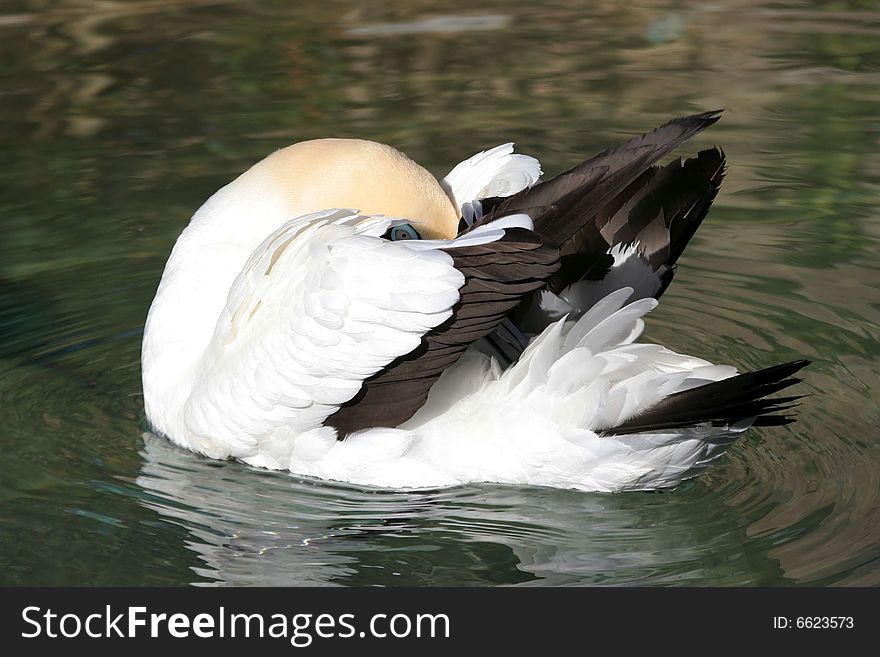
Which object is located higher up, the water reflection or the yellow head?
the yellow head

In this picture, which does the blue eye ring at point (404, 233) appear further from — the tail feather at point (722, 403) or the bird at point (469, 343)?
the tail feather at point (722, 403)

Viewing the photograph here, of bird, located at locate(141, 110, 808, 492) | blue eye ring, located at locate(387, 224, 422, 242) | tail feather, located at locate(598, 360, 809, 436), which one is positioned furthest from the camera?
blue eye ring, located at locate(387, 224, 422, 242)

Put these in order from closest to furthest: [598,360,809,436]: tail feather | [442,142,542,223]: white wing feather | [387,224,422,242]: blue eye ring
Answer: [598,360,809,436]: tail feather, [387,224,422,242]: blue eye ring, [442,142,542,223]: white wing feather

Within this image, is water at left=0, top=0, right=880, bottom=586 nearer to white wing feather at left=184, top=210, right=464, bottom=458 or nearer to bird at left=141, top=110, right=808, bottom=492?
bird at left=141, top=110, right=808, bottom=492

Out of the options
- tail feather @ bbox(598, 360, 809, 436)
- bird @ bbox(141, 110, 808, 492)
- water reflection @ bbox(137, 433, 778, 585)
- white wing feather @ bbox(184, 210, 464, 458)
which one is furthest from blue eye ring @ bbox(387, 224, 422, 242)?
tail feather @ bbox(598, 360, 809, 436)

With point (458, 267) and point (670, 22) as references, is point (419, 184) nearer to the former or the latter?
point (458, 267)

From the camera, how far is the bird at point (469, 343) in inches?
187

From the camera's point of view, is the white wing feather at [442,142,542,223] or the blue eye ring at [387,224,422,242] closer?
the blue eye ring at [387,224,422,242]

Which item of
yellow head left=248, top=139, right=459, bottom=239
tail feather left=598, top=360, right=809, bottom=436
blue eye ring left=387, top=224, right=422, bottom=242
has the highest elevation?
yellow head left=248, top=139, right=459, bottom=239

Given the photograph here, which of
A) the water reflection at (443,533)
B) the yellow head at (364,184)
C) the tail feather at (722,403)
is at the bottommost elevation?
the water reflection at (443,533)

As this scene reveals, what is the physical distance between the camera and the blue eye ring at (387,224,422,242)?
5270 mm

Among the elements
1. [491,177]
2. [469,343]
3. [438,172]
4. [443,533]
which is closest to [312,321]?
[469,343]

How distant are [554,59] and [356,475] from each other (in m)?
6.02

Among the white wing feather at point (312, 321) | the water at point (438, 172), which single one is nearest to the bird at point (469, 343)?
the white wing feather at point (312, 321)
